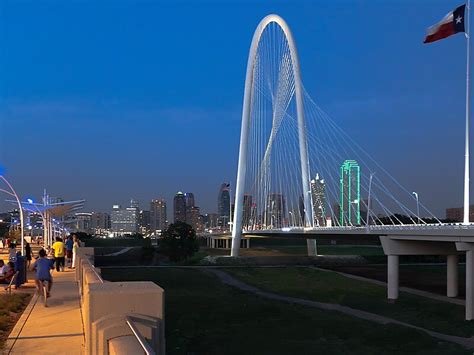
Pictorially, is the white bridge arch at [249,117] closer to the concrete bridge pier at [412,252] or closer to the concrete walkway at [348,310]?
the concrete walkway at [348,310]

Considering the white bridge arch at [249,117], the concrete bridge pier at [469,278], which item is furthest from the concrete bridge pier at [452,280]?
the white bridge arch at [249,117]

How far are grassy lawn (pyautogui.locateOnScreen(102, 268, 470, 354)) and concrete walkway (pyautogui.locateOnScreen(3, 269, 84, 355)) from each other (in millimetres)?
2870

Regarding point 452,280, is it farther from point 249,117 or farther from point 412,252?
point 249,117

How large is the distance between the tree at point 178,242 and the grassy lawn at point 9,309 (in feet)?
177

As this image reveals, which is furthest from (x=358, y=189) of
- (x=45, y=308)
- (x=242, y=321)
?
(x=45, y=308)

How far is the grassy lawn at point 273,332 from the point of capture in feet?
57.7

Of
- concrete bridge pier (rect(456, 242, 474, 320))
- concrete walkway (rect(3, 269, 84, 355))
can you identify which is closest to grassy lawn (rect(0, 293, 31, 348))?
concrete walkway (rect(3, 269, 84, 355))

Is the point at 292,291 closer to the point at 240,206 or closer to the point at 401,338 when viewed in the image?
the point at 401,338

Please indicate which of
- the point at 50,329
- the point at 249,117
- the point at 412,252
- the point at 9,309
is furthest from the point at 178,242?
the point at 50,329

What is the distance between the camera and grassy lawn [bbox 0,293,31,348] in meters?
11.8

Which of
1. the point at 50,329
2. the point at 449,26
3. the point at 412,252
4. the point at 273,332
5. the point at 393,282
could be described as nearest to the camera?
the point at 50,329

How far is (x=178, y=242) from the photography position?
236ft

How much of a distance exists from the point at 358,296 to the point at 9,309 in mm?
21100

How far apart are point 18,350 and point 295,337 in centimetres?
1103
